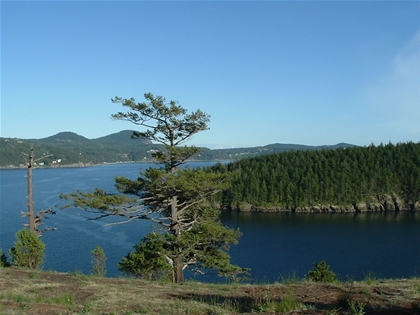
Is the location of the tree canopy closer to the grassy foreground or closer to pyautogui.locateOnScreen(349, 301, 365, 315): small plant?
the grassy foreground

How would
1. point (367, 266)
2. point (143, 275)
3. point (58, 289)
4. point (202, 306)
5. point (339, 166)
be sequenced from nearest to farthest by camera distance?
point (202, 306), point (58, 289), point (143, 275), point (367, 266), point (339, 166)

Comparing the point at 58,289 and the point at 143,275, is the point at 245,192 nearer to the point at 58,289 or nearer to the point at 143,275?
the point at 143,275

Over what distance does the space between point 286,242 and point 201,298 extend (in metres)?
44.4

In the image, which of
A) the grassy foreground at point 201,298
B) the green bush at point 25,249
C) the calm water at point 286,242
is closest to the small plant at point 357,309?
the grassy foreground at point 201,298

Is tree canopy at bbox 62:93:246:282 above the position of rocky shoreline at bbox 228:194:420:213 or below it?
above

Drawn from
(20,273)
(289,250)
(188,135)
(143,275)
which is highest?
(188,135)

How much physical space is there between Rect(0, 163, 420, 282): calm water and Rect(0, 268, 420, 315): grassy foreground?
19.8 meters

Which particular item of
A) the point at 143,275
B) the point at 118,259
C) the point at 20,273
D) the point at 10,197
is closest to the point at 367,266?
the point at 118,259

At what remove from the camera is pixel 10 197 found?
8638 cm

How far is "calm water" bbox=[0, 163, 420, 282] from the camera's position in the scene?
3816cm

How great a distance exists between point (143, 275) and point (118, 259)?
22230 millimetres

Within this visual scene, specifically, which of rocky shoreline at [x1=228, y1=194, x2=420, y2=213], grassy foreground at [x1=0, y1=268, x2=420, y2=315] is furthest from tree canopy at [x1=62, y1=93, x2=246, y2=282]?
rocky shoreline at [x1=228, y1=194, x2=420, y2=213]

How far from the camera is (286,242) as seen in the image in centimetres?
5109

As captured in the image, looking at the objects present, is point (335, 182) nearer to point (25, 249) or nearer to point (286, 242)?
point (286, 242)
